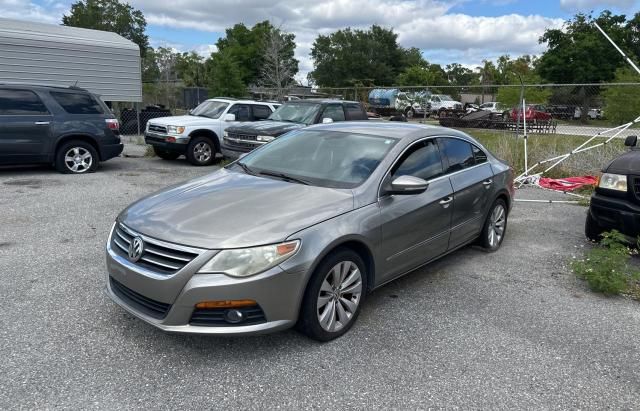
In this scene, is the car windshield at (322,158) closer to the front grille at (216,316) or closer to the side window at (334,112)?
the front grille at (216,316)

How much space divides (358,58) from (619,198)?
63.7 meters

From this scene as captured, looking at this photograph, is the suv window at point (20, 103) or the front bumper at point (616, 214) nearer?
the front bumper at point (616, 214)

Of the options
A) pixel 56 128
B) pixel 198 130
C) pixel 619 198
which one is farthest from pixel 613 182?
pixel 56 128

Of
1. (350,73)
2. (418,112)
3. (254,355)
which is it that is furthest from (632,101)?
(350,73)

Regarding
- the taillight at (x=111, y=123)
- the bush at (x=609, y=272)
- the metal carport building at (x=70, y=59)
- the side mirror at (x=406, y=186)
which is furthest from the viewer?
the metal carport building at (x=70, y=59)

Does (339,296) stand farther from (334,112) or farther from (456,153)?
(334,112)

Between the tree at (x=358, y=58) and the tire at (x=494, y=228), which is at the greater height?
the tree at (x=358, y=58)

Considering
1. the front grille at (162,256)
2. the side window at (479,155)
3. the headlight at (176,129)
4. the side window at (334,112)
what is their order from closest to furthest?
1. the front grille at (162,256)
2. the side window at (479,155)
3. the side window at (334,112)
4. the headlight at (176,129)

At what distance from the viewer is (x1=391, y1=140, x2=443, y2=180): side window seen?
420 cm

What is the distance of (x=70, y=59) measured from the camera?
52.7ft

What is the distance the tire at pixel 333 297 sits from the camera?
330cm

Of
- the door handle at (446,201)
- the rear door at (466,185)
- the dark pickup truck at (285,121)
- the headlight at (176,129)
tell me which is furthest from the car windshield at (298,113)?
the door handle at (446,201)

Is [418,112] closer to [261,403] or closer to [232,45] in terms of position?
[261,403]

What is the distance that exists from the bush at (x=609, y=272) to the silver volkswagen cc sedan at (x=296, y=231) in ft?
3.83
